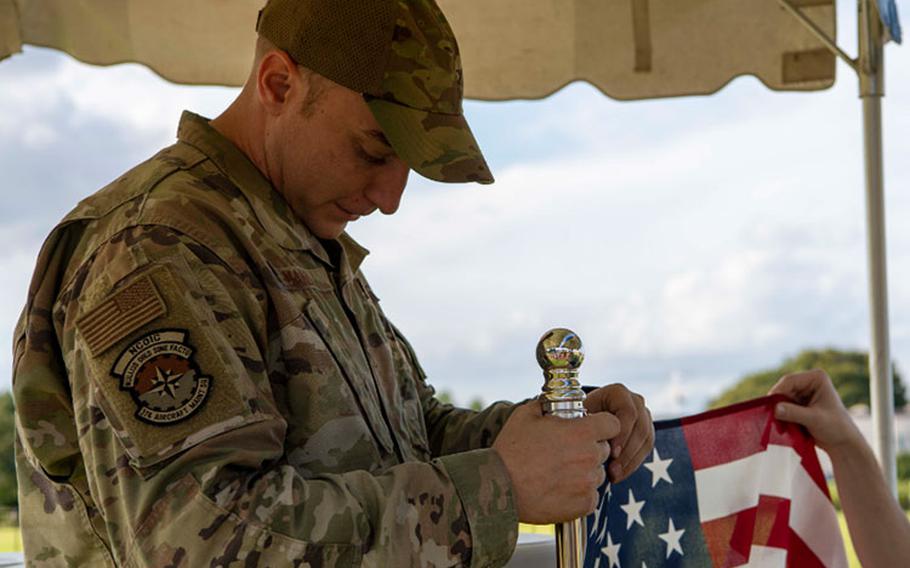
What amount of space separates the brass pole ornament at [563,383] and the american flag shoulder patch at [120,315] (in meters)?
0.47

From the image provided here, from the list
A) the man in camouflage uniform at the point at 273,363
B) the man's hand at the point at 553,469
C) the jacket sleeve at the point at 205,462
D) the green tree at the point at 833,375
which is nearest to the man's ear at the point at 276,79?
the man in camouflage uniform at the point at 273,363

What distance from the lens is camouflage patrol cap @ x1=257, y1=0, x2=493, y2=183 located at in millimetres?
1641

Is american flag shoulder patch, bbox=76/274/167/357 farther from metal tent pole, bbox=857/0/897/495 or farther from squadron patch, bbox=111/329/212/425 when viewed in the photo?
metal tent pole, bbox=857/0/897/495

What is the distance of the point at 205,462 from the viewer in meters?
1.31

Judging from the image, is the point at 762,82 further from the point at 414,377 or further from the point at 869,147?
the point at 414,377

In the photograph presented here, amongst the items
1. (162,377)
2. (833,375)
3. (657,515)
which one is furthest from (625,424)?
(833,375)

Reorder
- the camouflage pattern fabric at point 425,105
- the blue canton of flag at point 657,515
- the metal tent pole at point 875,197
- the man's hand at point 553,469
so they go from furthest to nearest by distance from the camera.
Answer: the metal tent pole at point 875,197 < the blue canton of flag at point 657,515 < the camouflage pattern fabric at point 425,105 < the man's hand at point 553,469

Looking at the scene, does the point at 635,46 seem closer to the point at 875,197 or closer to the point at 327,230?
the point at 875,197

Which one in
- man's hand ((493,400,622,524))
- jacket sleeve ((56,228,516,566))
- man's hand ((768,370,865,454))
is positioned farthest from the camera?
man's hand ((768,370,865,454))

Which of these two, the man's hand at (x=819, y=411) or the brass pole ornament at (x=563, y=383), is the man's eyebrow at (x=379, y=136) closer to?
the brass pole ornament at (x=563, y=383)

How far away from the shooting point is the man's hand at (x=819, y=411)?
2.85 m

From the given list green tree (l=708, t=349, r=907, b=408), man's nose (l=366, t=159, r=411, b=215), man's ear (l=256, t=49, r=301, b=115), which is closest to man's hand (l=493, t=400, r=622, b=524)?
man's nose (l=366, t=159, r=411, b=215)

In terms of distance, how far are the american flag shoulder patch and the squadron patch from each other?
2 cm

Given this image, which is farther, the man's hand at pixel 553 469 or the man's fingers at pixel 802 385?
the man's fingers at pixel 802 385
